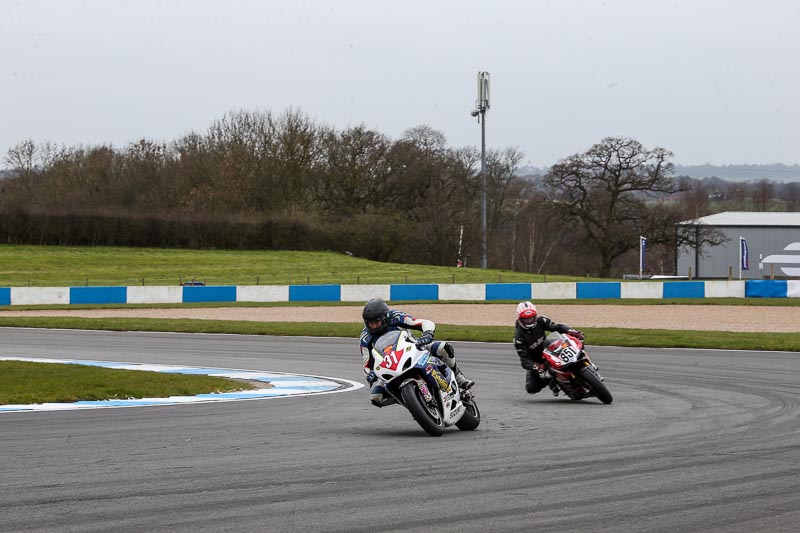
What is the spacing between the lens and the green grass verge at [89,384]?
13984 millimetres

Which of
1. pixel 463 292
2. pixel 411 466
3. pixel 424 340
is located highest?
pixel 424 340

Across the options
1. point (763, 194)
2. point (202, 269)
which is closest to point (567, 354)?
point (202, 269)

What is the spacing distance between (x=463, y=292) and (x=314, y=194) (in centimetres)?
3435

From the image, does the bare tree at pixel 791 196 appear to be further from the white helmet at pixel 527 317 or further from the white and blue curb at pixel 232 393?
the white helmet at pixel 527 317

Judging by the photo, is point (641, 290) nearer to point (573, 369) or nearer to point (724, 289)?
point (724, 289)

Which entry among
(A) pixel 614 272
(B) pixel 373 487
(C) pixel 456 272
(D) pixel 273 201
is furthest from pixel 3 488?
(A) pixel 614 272

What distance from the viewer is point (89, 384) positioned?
1493 cm

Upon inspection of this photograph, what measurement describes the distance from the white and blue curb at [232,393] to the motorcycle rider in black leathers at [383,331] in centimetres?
388

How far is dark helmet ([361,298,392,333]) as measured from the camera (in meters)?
10.6

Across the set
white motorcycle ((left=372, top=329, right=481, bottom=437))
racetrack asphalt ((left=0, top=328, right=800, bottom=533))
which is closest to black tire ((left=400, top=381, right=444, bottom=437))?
white motorcycle ((left=372, top=329, right=481, bottom=437))

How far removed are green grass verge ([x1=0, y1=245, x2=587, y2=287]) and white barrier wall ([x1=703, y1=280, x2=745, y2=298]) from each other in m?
12.5

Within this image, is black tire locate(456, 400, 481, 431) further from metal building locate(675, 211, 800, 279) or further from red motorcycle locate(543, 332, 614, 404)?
metal building locate(675, 211, 800, 279)

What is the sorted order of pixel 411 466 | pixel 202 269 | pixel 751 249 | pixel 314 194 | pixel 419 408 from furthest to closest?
pixel 751 249, pixel 314 194, pixel 202 269, pixel 419 408, pixel 411 466

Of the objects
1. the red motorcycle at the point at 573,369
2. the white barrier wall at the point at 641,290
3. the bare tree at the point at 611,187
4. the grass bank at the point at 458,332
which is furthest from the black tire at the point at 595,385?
the bare tree at the point at 611,187
